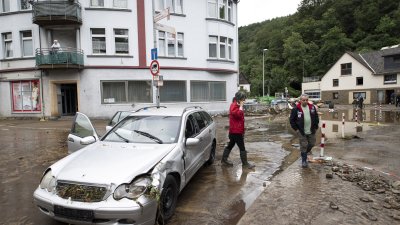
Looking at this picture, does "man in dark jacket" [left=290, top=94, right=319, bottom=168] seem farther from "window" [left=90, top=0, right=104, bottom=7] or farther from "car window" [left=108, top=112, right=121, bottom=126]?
"window" [left=90, top=0, right=104, bottom=7]

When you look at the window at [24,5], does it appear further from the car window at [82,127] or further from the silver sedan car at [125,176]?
the silver sedan car at [125,176]

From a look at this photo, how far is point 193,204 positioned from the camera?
509 centimetres

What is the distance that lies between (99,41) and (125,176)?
64.2 feet

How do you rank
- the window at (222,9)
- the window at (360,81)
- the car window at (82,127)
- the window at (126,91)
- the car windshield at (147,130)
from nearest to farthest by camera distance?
the car windshield at (147,130) → the car window at (82,127) → the window at (126,91) → the window at (222,9) → the window at (360,81)

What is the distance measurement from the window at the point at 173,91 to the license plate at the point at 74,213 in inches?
760

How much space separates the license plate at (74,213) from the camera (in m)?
3.62

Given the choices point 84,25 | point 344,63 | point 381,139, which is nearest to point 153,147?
point 381,139

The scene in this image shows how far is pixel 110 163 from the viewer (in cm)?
422

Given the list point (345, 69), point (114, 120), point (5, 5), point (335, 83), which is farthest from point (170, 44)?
point (335, 83)

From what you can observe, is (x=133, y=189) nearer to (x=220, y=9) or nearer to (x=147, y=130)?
(x=147, y=130)

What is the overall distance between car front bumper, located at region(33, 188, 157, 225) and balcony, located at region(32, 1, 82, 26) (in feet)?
62.8

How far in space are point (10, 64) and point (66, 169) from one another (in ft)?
71.7


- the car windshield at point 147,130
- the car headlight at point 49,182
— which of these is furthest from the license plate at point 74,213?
the car windshield at point 147,130

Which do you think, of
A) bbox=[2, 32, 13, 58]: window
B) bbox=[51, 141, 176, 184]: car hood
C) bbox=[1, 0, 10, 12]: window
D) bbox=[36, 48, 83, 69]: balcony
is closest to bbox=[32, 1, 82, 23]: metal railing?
bbox=[36, 48, 83, 69]: balcony
